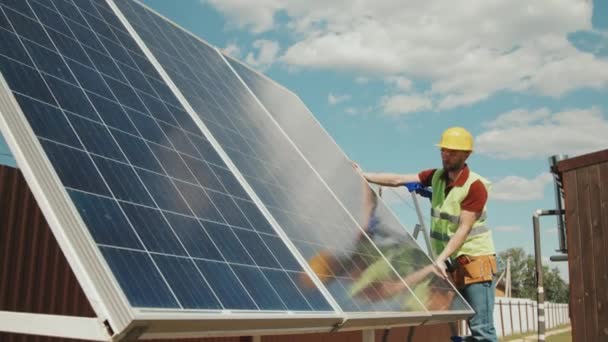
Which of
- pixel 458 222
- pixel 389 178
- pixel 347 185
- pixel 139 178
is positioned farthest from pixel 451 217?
pixel 139 178

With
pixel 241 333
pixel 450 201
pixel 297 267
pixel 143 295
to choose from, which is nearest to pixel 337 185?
pixel 450 201

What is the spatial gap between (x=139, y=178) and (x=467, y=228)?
4266mm

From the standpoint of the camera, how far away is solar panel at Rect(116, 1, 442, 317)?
643 cm

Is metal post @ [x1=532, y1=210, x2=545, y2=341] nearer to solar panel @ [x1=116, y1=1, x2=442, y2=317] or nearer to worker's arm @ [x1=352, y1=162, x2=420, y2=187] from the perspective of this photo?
worker's arm @ [x1=352, y1=162, x2=420, y2=187]

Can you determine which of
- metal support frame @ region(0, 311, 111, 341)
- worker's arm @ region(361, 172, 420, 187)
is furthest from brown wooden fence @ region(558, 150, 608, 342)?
metal support frame @ region(0, 311, 111, 341)

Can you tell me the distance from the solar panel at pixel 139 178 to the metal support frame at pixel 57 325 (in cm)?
23

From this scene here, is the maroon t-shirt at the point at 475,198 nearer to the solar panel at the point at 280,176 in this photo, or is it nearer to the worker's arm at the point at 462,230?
the worker's arm at the point at 462,230

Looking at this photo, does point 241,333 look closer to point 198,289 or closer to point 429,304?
point 198,289

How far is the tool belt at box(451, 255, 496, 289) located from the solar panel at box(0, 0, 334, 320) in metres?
3.11

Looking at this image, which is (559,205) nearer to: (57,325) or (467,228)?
(467,228)

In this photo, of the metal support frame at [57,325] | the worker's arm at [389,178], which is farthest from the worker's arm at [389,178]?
the metal support frame at [57,325]

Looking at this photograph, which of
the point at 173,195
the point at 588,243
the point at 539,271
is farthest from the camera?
the point at 539,271

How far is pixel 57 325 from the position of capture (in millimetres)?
3680

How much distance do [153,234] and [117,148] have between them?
990 mm
